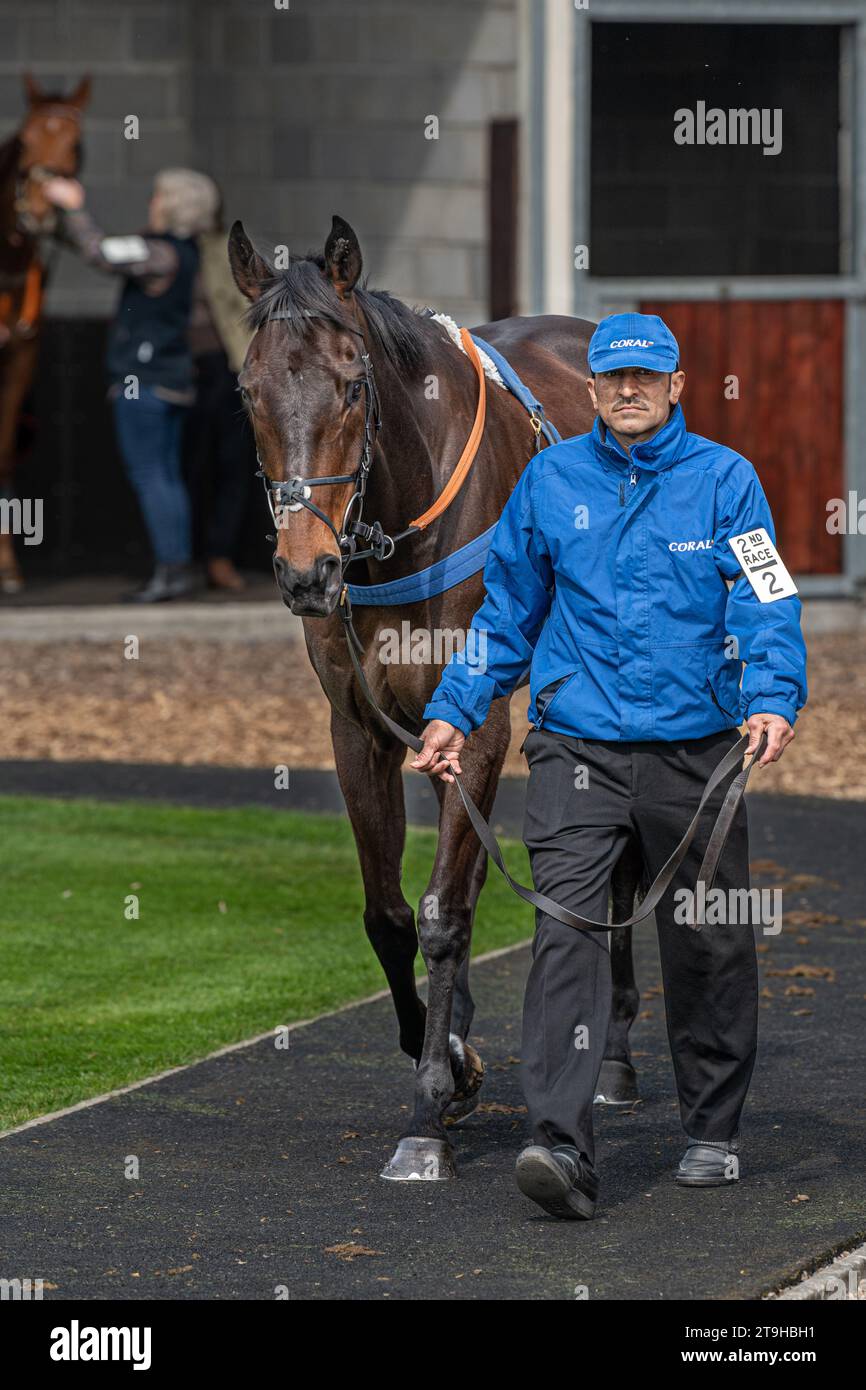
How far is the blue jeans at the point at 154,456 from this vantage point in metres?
15.6

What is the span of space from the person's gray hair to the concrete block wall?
83.5 inches

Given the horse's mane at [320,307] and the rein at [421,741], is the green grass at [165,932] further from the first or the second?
the horse's mane at [320,307]

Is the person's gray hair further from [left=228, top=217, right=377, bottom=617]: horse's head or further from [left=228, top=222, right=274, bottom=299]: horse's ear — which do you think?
[left=228, top=217, right=377, bottom=617]: horse's head

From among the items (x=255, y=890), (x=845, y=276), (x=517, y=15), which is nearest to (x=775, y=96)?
(x=845, y=276)

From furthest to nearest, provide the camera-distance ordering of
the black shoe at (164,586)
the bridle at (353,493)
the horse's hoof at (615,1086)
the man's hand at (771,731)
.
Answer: the black shoe at (164,586) < the horse's hoof at (615,1086) < the bridle at (353,493) < the man's hand at (771,731)

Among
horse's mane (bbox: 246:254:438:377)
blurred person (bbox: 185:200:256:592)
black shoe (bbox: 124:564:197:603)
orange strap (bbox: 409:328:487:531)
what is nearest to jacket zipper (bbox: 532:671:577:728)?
orange strap (bbox: 409:328:487:531)

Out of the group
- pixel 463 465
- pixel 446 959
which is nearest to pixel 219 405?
pixel 463 465

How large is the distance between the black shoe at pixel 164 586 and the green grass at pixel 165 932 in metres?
5.18

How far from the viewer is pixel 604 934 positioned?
18.0ft

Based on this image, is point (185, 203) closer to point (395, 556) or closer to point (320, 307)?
point (395, 556)

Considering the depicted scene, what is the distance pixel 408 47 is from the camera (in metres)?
17.7

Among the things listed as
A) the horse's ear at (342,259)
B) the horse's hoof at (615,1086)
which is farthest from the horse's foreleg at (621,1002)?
the horse's ear at (342,259)

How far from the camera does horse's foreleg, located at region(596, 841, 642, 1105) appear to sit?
6293mm

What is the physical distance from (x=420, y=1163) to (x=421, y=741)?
3.26 ft
